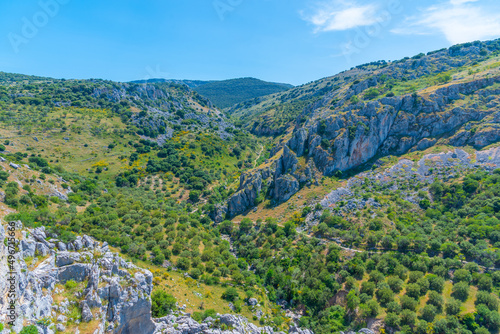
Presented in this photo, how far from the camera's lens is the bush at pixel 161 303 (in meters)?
34.5

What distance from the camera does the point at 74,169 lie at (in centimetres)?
9938

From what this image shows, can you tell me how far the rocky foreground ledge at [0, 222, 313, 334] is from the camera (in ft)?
76.5

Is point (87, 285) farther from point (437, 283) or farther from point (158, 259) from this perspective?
point (437, 283)

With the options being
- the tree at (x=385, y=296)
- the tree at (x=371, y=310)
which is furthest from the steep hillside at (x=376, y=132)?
the tree at (x=371, y=310)

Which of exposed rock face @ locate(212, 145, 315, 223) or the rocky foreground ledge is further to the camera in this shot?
exposed rock face @ locate(212, 145, 315, 223)

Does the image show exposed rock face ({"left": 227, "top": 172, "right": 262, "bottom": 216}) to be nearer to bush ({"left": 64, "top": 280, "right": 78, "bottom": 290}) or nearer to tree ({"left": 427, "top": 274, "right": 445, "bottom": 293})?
tree ({"left": 427, "top": 274, "right": 445, "bottom": 293})

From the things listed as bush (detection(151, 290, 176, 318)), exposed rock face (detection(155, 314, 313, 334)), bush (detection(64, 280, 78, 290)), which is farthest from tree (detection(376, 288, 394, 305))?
bush (detection(64, 280, 78, 290))

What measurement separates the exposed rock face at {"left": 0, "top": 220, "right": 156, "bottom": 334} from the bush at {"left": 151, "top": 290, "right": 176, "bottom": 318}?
2.15m

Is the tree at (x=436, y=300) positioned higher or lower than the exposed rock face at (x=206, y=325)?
lower

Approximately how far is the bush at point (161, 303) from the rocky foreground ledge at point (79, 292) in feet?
3.72

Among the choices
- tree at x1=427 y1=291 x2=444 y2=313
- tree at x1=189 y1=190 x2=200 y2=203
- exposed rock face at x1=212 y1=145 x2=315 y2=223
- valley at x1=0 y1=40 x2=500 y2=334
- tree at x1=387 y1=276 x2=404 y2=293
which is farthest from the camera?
tree at x1=189 y1=190 x2=200 y2=203

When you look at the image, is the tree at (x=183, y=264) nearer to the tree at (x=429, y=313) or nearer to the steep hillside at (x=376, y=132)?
the steep hillside at (x=376, y=132)

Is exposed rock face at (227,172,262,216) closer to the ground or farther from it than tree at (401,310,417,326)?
farther from it

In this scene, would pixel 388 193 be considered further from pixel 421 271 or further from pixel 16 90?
pixel 16 90
